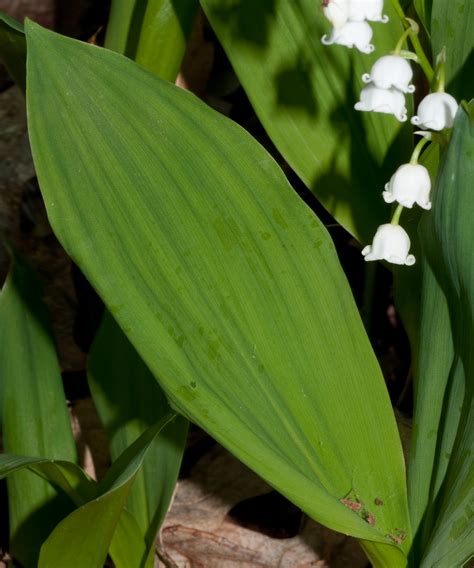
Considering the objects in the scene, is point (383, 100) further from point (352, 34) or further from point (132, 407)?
point (132, 407)

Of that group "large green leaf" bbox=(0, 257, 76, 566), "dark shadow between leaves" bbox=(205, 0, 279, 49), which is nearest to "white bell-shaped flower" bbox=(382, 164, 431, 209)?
"dark shadow between leaves" bbox=(205, 0, 279, 49)

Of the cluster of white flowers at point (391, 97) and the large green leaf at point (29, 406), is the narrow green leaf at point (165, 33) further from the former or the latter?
the cluster of white flowers at point (391, 97)

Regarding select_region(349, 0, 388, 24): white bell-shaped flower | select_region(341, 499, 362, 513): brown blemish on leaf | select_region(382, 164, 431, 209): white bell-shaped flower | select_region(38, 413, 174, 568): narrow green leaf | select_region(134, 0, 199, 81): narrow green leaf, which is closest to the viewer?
select_region(349, 0, 388, 24): white bell-shaped flower

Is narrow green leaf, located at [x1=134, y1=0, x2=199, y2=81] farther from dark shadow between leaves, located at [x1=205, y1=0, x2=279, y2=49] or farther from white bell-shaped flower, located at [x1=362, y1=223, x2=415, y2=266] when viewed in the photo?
white bell-shaped flower, located at [x1=362, y1=223, x2=415, y2=266]

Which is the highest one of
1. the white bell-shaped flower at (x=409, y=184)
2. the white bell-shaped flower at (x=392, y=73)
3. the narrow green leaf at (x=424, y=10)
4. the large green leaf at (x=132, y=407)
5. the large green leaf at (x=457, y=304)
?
the narrow green leaf at (x=424, y=10)

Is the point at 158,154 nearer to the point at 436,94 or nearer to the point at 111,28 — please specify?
the point at 436,94

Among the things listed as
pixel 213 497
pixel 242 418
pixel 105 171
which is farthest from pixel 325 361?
pixel 213 497

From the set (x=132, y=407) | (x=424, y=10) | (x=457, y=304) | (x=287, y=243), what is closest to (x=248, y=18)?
(x=424, y=10)

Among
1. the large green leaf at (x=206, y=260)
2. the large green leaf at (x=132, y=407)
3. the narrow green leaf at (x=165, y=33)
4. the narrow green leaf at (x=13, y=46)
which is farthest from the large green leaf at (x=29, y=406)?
the large green leaf at (x=206, y=260)
